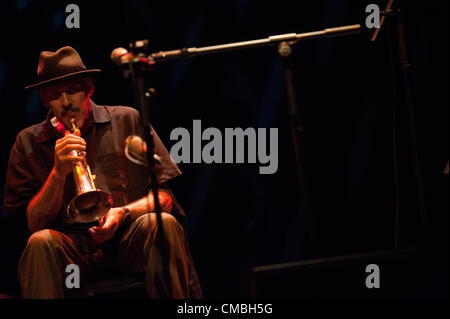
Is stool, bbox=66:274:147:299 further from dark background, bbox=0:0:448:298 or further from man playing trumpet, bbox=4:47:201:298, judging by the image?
dark background, bbox=0:0:448:298

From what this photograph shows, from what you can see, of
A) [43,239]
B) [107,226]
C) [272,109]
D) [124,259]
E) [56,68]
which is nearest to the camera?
[43,239]

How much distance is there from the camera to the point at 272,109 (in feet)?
11.4

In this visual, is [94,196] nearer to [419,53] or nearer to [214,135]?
[214,135]

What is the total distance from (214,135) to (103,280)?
3.84ft

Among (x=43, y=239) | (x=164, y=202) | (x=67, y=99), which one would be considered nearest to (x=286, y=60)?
(x=164, y=202)

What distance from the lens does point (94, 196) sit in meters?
2.59

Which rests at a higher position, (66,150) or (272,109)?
(272,109)

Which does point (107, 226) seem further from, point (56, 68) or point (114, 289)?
point (56, 68)

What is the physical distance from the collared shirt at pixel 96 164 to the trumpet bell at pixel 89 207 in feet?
0.73

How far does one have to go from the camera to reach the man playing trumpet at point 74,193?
2.44 metres

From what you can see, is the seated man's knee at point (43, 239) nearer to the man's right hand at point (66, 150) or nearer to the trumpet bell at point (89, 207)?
the trumpet bell at point (89, 207)

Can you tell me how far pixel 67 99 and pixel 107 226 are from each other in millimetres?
706

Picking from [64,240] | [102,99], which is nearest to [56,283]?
[64,240]

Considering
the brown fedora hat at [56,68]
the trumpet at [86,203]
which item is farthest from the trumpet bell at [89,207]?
the brown fedora hat at [56,68]
